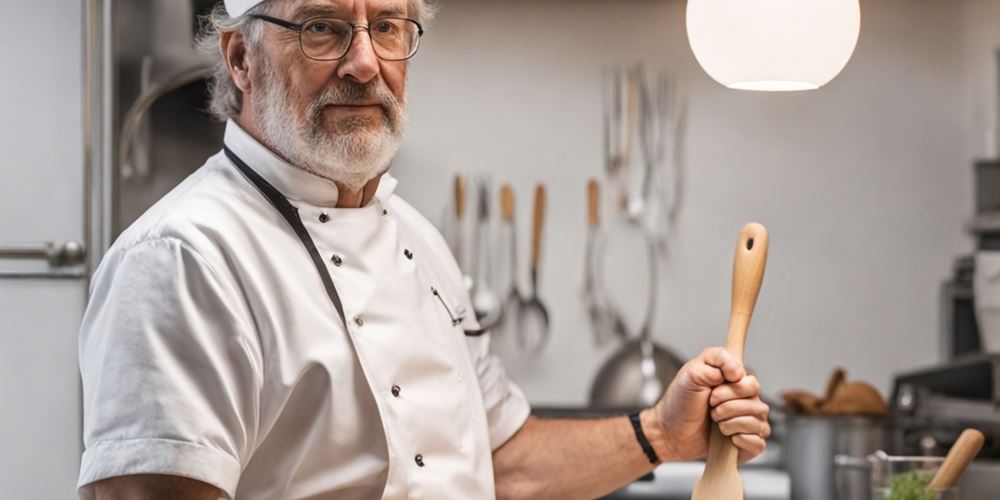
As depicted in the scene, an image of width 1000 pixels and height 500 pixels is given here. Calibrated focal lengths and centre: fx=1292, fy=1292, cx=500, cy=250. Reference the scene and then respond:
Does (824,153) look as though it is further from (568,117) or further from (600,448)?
(600,448)

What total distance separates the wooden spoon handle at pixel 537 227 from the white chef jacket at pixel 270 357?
69.5 inches

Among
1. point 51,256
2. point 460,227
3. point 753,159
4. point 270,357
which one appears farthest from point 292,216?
point 753,159

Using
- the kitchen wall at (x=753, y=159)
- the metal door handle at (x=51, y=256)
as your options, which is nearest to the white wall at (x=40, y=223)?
the metal door handle at (x=51, y=256)

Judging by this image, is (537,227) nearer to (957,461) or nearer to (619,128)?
(619,128)

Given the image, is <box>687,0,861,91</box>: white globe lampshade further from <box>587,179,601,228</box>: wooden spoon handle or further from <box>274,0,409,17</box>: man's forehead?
<box>587,179,601,228</box>: wooden spoon handle

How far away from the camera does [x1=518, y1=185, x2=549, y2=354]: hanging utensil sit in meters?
3.27

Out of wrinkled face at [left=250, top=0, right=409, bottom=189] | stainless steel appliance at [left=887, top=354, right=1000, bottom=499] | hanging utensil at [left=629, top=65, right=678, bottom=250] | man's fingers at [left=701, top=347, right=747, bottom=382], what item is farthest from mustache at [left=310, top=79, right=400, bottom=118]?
hanging utensil at [left=629, top=65, right=678, bottom=250]

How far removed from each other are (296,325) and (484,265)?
2.02 m

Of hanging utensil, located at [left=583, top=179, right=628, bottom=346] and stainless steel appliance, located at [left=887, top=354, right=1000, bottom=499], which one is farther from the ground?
hanging utensil, located at [left=583, top=179, right=628, bottom=346]

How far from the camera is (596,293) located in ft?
10.8

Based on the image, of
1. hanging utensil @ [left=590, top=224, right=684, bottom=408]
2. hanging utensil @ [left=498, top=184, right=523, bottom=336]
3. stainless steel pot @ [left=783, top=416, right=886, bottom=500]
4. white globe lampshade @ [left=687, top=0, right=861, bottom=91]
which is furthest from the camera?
hanging utensil @ [left=498, top=184, right=523, bottom=336]

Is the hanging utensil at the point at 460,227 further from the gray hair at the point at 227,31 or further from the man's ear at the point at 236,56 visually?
the man's ear at the point at 236,56

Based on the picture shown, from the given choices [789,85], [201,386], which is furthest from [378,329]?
[789,85]

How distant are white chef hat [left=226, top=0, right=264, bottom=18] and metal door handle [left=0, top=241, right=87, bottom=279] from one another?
1.21m
